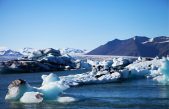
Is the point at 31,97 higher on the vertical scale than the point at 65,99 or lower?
higher

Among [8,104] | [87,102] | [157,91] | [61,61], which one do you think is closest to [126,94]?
[157,91]

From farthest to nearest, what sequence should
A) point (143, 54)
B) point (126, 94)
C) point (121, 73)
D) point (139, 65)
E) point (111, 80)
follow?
point (143, 54) → point (139, 65) → point (121, 73) → point (111, 80) → point (126, 94)

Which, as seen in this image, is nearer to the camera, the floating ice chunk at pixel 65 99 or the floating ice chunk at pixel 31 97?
the floating ice chunk at pixel 31 97

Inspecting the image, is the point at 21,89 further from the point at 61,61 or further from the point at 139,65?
the point at 61,61

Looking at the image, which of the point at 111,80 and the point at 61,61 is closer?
the point at 111,80

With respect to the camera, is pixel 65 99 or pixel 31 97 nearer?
pixel 31 97

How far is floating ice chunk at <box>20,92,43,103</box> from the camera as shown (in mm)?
19906

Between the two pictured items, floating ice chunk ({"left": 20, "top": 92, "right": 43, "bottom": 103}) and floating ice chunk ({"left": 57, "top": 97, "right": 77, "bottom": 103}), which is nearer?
floating ice chunk ({"left": 20, "top": 92, "right": 43, "bottom": 103})

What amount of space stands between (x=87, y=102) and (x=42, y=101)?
7.98 feet

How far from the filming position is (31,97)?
787 inches

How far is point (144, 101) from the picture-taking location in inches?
807

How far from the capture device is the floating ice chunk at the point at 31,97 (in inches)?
784

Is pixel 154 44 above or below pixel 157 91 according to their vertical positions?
above

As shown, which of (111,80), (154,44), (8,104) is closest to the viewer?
(8,104)
